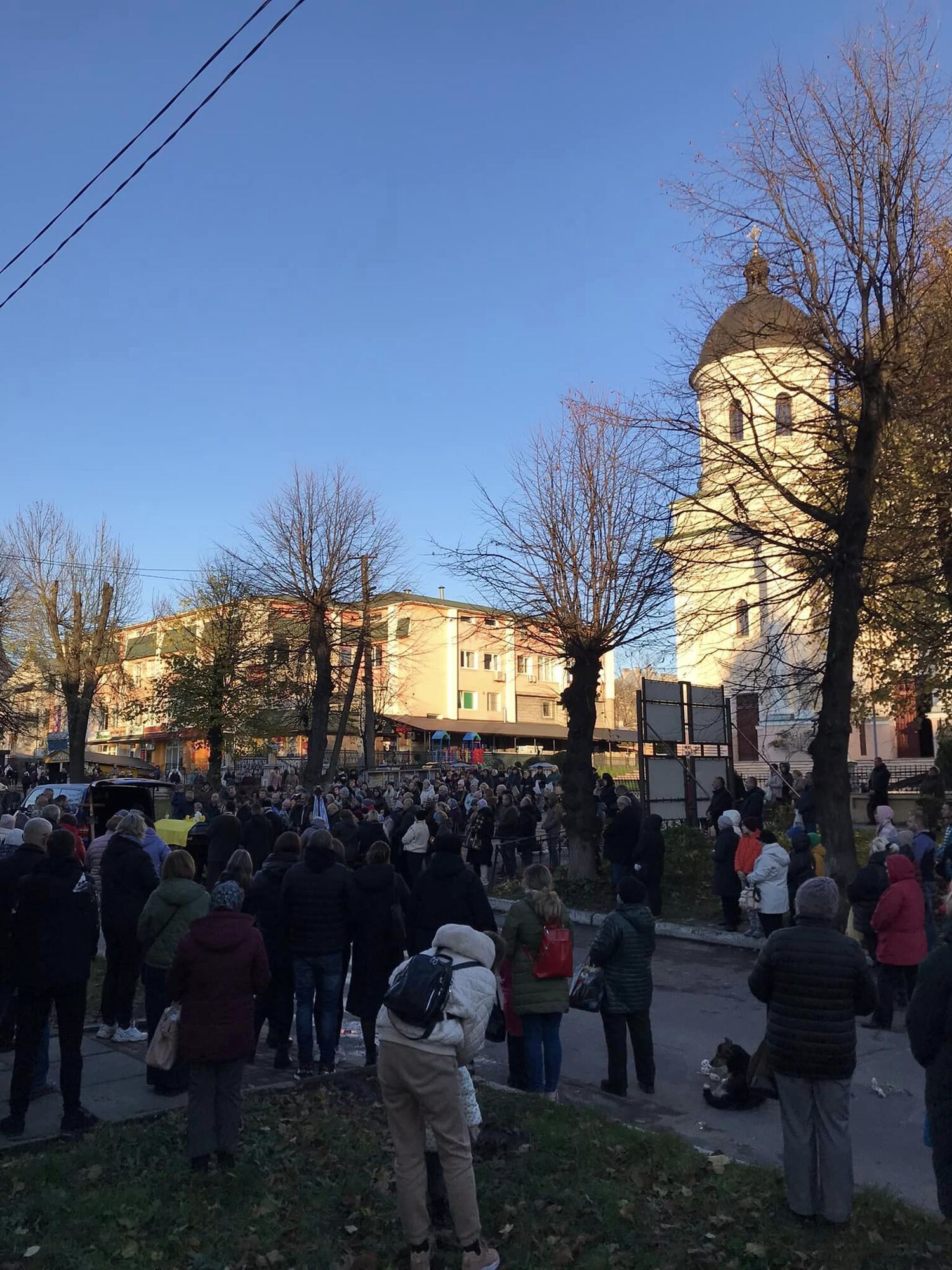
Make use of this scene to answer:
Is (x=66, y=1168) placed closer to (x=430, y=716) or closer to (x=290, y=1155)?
(x=290, y=1155)

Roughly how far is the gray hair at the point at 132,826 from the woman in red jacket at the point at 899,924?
22.1ft

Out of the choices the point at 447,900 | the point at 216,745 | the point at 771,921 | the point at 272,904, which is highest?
the point at 216,745

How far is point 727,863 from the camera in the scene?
46.9 ft

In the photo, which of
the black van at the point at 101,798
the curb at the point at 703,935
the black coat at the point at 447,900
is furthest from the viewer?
the black van at the point at 101,798

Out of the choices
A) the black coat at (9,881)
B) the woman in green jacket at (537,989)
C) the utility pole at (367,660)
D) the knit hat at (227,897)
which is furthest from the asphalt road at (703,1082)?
the utility pole at (367,660)

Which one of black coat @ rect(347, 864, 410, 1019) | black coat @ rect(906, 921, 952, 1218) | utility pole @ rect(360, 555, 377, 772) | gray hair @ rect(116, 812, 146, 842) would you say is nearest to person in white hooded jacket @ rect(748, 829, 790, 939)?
black coat @ rect(347, 864, 410, 1019)

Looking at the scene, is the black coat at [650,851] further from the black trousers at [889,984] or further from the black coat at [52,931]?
the black coat at [52,931]

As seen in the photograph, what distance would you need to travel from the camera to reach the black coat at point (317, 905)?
Result: 26.1 feet

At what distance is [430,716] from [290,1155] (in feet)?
Answer: 203

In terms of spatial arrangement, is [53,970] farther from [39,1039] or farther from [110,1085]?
[110,1085]

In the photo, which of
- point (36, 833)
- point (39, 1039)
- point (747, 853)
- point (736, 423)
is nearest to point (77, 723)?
point (736, 423)

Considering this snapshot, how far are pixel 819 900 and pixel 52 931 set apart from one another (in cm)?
458

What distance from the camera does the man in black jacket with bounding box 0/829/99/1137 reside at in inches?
255

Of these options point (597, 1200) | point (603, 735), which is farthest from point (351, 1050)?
point (603, 735)
